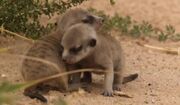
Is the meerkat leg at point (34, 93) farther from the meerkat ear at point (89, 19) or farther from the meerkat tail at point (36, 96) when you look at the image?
the meerkat ear at point (89, 19)

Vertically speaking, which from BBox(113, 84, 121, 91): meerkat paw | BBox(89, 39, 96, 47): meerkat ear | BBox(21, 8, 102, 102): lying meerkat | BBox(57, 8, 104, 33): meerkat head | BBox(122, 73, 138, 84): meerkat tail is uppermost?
BBox(57, 8, 104, 33): meerkat head

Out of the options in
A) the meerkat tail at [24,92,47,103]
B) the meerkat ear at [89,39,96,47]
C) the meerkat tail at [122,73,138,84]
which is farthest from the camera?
the meerkat tail at [122,73,138,84]

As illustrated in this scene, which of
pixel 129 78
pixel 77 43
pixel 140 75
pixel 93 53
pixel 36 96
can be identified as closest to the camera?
pixel 36 96

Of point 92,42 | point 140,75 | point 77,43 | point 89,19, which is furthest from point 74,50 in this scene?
point 140,75

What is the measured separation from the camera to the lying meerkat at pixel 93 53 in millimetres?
4727

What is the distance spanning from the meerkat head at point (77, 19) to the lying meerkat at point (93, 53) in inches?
7.3

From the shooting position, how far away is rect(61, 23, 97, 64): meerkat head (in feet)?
15.4

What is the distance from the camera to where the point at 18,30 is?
20.4 feet

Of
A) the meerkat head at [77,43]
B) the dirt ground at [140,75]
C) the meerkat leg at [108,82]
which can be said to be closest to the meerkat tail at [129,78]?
the dirt ground at [140,75]

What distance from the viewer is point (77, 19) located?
17.1 feet

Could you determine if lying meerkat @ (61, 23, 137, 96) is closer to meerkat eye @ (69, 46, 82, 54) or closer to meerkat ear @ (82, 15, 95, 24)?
meerkat eye @ (69, 46, 82, 54)

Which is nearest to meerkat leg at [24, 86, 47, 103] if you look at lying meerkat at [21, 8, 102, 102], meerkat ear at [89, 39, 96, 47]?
lying meerkat at [21, 8, 102, 102]

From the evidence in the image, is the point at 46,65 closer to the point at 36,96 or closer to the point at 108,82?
the point at 36,96

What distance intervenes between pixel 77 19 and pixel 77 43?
0.53 meters
